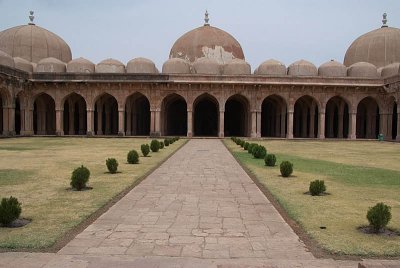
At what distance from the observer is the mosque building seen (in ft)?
109

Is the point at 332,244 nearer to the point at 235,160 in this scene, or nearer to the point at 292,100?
the point at 235,160

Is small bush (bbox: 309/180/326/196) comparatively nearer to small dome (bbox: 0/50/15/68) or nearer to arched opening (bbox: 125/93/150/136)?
small dome (bbox: 0/50/15/68)

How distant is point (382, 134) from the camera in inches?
Answer: 1344

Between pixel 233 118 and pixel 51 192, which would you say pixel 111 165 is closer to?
pixel 51 192

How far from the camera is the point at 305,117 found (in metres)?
39.2

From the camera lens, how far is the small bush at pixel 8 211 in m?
5.66

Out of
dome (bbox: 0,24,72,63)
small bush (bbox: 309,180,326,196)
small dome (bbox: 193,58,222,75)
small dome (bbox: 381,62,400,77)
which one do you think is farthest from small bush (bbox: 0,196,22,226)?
dome (bbox: 0,24,72,63)

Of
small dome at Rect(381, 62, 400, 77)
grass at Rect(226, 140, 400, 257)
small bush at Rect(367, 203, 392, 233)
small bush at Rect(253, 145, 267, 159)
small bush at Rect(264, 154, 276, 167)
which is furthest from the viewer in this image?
small dome at Rect(381, 62, 400, 77)

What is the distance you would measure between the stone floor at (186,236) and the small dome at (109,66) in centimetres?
2889

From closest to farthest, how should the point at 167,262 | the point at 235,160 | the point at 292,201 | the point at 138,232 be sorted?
the point at 167,262
the point at 138,232
the point at 292,201
the point at 235,160

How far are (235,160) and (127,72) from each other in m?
22.4

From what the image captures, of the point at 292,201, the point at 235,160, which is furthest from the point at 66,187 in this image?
the point at 235,160

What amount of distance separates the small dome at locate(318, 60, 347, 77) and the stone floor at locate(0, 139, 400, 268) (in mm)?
29325

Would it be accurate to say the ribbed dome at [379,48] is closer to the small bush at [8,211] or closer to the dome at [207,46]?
the dome at [207,46]
